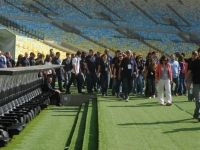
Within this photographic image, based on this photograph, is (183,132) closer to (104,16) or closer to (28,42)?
(28,42)

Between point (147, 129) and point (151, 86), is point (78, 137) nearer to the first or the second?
point (147, 129)

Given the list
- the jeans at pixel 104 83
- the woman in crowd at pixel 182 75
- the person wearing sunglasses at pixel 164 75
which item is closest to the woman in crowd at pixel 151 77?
the jeans at pixel 104 83

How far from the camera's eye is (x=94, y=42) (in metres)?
37.1

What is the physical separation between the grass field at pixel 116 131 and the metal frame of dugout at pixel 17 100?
254 millimetres

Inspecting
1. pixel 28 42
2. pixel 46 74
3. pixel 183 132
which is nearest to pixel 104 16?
pixel 28 42

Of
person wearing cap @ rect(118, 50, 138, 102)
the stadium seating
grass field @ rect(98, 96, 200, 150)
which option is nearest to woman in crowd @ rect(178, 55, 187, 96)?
person wearing cap @ rect(118, 50, 138, 102)

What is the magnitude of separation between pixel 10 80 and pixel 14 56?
1250cm

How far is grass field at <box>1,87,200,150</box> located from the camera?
251 inches

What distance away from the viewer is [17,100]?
9805 millimetres

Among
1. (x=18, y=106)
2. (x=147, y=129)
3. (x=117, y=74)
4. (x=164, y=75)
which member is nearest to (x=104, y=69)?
(x=117, y=74)

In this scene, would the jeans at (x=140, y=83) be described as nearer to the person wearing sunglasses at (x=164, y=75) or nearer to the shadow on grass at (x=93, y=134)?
the person wearing sunglasses at (x=164, y=75)

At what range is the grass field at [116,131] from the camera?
6369mm

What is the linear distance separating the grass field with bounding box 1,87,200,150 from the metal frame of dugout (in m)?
0.25

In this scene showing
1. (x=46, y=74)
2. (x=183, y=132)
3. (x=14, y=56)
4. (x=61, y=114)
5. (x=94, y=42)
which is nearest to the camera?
(x=183, y=132)
